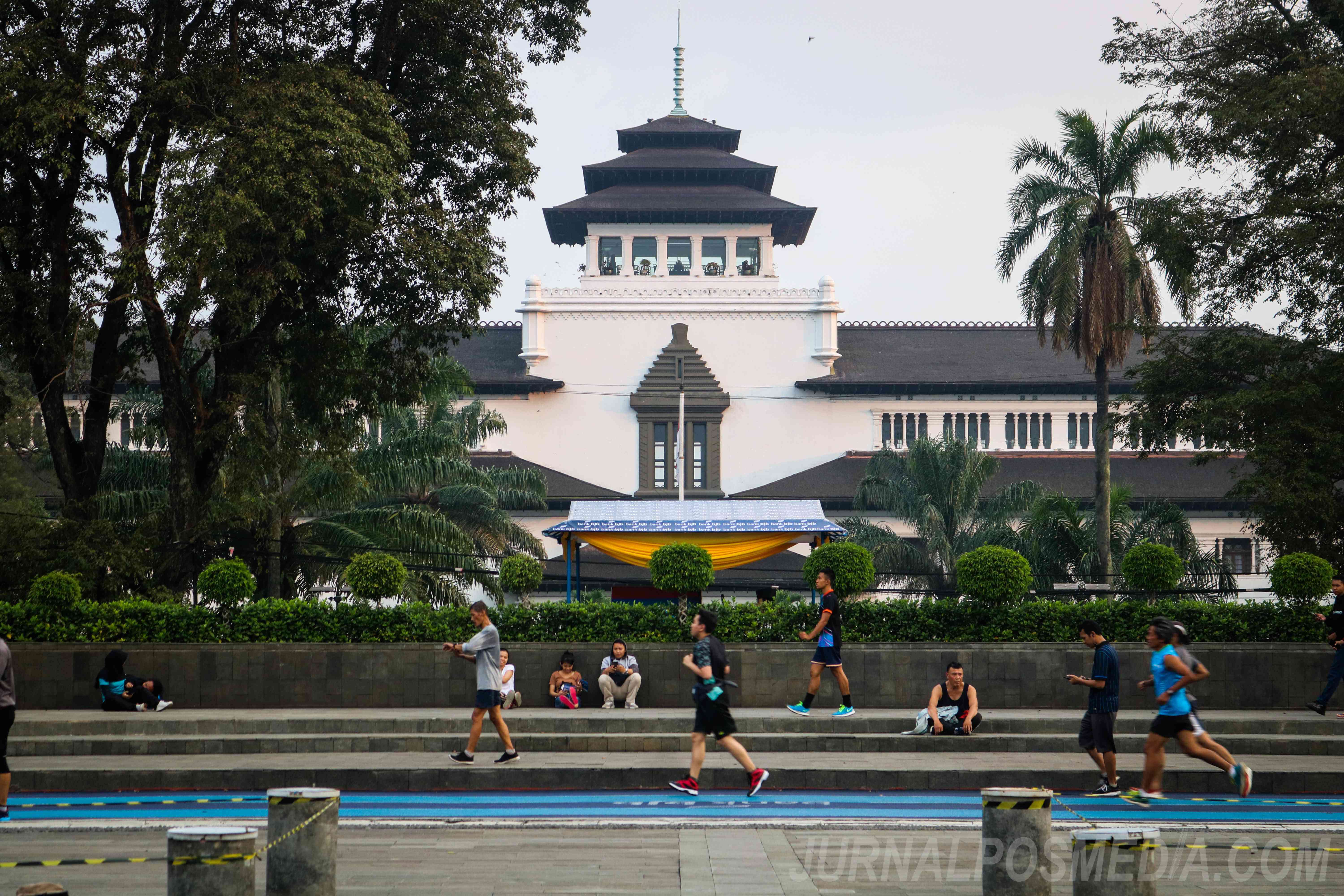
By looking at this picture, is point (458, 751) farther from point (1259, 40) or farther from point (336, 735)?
point (1259, 40)

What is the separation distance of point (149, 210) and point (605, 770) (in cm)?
1065

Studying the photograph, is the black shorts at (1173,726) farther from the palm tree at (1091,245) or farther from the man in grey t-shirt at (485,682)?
the palm tree at (1091,245)

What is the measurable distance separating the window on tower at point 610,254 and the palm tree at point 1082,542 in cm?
2142

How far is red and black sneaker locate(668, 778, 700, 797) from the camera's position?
11.7m

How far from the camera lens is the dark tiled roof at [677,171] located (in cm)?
5134

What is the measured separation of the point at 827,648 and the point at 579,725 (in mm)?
2978

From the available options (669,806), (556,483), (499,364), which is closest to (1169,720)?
(669,806)

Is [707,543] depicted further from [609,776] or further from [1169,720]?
[1169,720]

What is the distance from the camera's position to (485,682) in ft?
41.6

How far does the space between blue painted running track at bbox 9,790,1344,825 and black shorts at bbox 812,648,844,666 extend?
2969 mm

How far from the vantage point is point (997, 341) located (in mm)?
49031

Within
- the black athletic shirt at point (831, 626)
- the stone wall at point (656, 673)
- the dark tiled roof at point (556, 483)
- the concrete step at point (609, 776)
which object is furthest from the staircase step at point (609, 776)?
the dark tiled roof at point (556, 483)

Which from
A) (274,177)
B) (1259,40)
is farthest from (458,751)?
(1259,40)

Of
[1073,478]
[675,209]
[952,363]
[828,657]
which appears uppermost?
[675,209]
